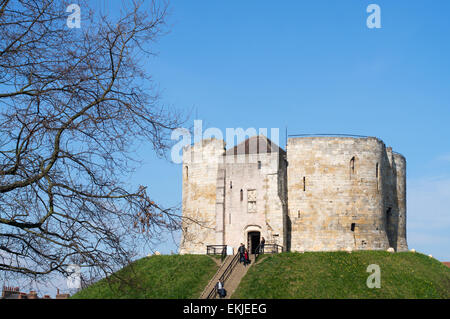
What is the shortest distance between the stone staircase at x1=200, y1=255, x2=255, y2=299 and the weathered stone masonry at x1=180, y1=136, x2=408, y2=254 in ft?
15.2

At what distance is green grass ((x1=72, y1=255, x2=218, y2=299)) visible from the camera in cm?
2830

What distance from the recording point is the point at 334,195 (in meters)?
37.8

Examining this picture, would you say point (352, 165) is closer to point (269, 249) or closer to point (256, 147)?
point (256, 147)

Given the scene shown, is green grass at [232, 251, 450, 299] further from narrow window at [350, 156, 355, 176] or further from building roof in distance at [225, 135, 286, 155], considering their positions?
building roof in distance at [225, 135, 286, 155]

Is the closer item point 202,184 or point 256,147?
point 256,147

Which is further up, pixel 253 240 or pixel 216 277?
pixel 253 240

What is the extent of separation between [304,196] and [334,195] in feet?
6.95

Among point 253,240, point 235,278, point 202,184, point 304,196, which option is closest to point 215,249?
point 253,240

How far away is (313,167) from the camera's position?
38.4 metres

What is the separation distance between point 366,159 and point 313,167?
399 cm

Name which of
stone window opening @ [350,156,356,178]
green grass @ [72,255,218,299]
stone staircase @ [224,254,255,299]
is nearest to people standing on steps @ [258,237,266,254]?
stone staircase @ [224,254,255,299]

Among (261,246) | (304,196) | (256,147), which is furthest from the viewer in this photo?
(256,147)

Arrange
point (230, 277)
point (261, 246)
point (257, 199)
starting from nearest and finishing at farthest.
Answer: point (230, 277), point (261, 246), point (257, 199)
